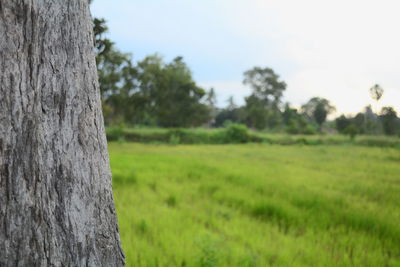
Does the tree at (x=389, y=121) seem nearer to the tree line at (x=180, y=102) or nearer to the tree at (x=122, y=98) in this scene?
the tree line at (x=180, y=102)

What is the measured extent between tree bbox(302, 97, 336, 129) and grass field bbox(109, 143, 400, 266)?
100 ft

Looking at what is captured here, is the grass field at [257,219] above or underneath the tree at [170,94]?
underneath

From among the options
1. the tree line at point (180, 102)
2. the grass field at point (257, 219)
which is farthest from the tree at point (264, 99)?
the grass field at point (257, 219)

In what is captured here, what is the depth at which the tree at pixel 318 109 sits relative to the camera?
114 feet

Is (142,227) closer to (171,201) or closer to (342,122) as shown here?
(171,201)

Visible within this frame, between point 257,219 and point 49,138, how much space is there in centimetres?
326

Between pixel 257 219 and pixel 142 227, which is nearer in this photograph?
pixel 142 227

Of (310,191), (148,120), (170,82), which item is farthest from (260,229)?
(148,120)

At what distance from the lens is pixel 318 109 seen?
35188mm

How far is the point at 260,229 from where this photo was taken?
10.5 feet

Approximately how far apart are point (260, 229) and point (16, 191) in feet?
8.93

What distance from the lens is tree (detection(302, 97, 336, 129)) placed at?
3475cm

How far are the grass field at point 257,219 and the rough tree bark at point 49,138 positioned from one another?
124cm

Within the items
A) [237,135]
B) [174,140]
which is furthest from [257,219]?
[237,135]
